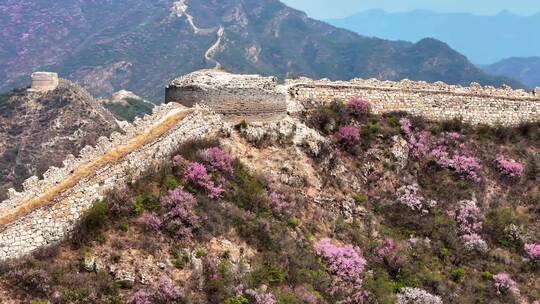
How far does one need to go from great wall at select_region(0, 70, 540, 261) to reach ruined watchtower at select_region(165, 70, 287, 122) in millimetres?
45

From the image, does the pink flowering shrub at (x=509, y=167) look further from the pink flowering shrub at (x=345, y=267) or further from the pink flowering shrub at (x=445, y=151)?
the pink flowering shrub at (x=345, y=267)

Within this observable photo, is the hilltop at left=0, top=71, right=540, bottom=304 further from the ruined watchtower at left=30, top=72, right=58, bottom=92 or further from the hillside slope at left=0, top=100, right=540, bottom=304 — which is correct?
the ruined watchtower at left=30, top=72, right=58, bottom=92

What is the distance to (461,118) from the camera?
120 feet

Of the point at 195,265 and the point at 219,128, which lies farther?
the point at 219,128

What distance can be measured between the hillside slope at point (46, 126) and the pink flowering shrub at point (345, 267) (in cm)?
5394

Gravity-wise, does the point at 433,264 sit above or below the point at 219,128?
below

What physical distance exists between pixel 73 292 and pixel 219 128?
12.4 metres

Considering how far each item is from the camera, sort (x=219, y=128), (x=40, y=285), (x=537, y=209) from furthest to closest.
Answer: (x=537, y=209) < (x=219, y=128) < (x=40, y=285)

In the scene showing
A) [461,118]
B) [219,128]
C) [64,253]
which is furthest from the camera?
[461,118]

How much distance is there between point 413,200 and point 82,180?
50.7ft

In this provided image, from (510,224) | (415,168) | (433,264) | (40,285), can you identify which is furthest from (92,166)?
(510,224)

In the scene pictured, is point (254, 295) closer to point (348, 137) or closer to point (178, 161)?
point (178, 161)

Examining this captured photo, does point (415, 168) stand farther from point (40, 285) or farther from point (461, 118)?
point (40, 285)

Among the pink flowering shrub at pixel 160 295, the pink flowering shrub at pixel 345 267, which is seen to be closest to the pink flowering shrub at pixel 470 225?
the pink flowering shrub at pixel 345 267
